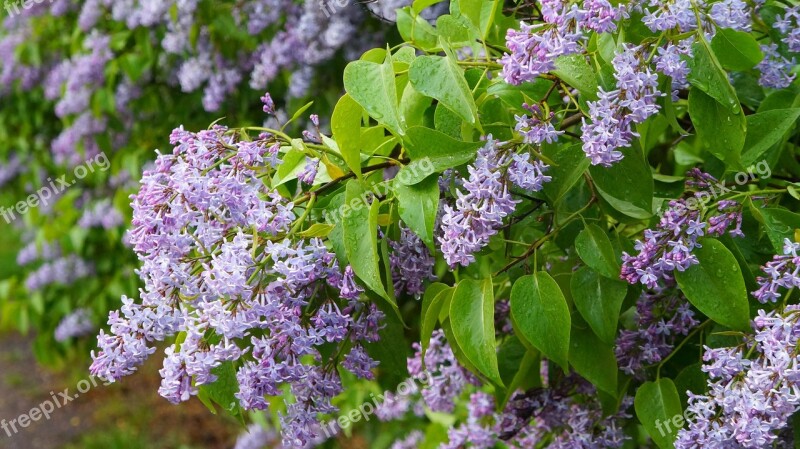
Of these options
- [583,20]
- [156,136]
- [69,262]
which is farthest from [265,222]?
[69,262]

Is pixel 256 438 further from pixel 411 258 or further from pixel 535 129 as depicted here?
pixel 535 129

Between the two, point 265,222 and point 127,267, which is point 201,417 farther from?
point 265,222

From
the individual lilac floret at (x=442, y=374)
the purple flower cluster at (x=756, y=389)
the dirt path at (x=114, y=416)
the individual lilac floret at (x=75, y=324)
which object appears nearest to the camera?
the purple flower cluster at (x=756, y=389)

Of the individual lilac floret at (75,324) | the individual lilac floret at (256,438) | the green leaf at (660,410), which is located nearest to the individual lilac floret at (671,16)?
the green leaf at (660,410)

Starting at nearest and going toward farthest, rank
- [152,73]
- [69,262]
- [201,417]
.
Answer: [152,73]
[69,262]
[201,417]

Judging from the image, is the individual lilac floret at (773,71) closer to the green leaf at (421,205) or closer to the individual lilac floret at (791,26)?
the individual lilac floret at (791,26)

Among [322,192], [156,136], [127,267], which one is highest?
[322,192]

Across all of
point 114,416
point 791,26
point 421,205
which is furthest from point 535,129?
point 114,416
